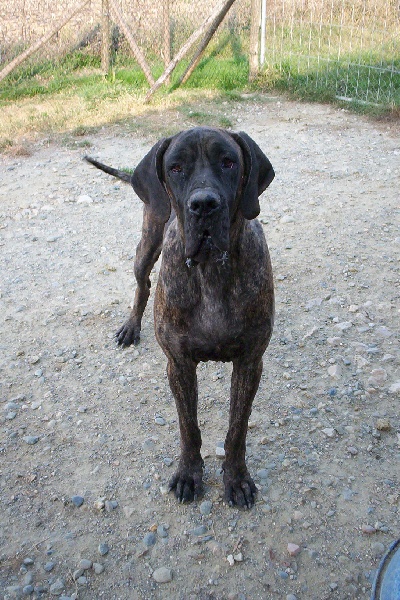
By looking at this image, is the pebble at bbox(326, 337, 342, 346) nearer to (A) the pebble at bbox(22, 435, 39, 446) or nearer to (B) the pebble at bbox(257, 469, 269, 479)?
(B) the pebble at bbox(257, 469, 269, 479)

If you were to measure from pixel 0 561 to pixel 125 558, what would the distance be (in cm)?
57

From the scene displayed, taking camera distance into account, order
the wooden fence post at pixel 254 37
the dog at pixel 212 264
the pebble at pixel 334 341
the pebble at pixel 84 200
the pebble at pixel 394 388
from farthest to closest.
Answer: the wooden fence post at pixel 254 37 < the pebble at pixel 84 200 < the pebble at pixel 334 341 < the pebble at pixel 394 388 < the dog at pixel 212 264

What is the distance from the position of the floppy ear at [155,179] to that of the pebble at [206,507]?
1441 mm

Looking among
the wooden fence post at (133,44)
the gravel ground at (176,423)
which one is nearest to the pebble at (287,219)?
the gravel ground at (176,423)

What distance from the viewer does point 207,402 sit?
3893 millimetres

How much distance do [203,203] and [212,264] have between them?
1.19 feet

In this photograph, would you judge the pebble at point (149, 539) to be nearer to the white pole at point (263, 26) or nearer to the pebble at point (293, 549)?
the pebble at point (293, 549)

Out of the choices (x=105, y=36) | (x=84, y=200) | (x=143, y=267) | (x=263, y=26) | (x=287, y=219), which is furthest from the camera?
(x=105, y=36)

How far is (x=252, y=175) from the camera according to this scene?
2781 mm

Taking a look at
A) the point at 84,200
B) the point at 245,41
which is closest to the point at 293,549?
the point at 84,200

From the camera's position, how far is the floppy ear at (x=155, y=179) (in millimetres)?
2844

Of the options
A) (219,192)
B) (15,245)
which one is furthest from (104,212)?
(219,192)

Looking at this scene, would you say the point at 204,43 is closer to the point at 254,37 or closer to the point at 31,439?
the point at 254,37

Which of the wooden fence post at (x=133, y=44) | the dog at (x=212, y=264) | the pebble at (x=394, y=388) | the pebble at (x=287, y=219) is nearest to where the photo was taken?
the dog at (x=212, y=264)
